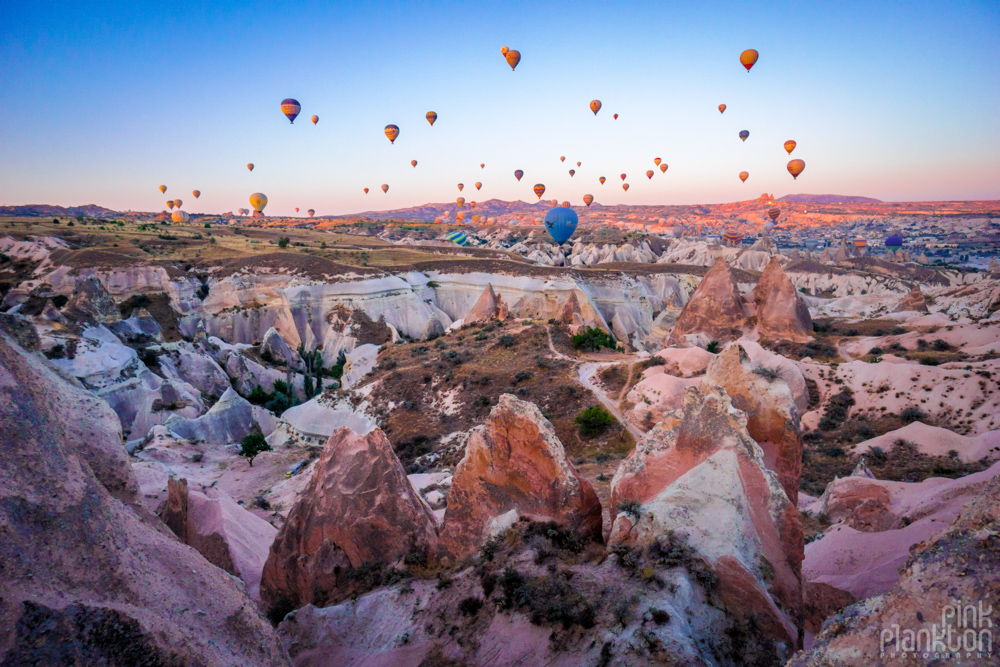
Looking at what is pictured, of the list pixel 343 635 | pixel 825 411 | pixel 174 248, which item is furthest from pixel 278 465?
pixel 174 248

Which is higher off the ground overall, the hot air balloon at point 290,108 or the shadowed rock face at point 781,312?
the hot air balloon at point 290,108

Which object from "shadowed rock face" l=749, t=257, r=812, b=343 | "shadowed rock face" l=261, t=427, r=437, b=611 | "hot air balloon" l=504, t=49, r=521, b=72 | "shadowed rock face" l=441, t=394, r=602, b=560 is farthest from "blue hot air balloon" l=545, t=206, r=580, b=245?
"shadowed rock face" l=261, t=427, r=437, b=611

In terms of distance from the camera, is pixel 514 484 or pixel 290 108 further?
pixel 290 108

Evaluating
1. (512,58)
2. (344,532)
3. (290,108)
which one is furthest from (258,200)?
(344,532)

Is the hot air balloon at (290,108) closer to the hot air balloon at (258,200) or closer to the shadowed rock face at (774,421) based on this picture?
the hot air balloon at (258,200)

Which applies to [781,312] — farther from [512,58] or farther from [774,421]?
[512,58]

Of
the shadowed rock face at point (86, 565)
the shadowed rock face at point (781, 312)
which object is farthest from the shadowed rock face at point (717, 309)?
the shadowed rock face at point (86, 565)
